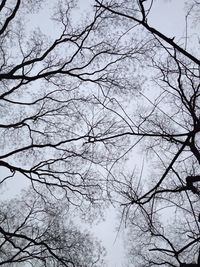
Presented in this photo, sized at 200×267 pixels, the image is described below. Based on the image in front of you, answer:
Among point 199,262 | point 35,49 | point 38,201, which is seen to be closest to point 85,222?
point 38,201

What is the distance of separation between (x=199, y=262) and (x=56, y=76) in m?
8.16

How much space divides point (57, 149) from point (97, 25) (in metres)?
4.53

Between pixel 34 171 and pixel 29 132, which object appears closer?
pixel 34 171

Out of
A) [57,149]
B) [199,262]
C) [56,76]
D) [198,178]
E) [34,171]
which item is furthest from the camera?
[56,76]

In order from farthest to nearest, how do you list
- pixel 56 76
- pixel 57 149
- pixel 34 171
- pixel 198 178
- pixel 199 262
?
pixel 56 76, pixel 57 149, pixel 34 171, pixel 198 178, pixel 199 262

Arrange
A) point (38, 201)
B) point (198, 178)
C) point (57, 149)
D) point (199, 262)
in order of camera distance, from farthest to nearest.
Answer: point (38, 201) < point (57, 149) < point (198, 178) < point (199, 262)

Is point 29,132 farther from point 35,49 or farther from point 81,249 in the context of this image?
point 81,249

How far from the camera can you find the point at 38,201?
33.0ft

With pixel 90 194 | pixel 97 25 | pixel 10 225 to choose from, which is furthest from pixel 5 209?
pixel 97 25

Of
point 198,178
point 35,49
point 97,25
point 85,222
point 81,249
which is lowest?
point 198,178

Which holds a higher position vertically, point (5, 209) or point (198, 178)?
point (5, 209)

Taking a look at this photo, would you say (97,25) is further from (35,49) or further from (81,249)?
(81,249)

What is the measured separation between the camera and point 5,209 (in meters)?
10.7

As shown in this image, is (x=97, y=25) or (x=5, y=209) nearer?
(x=97, y=25)
